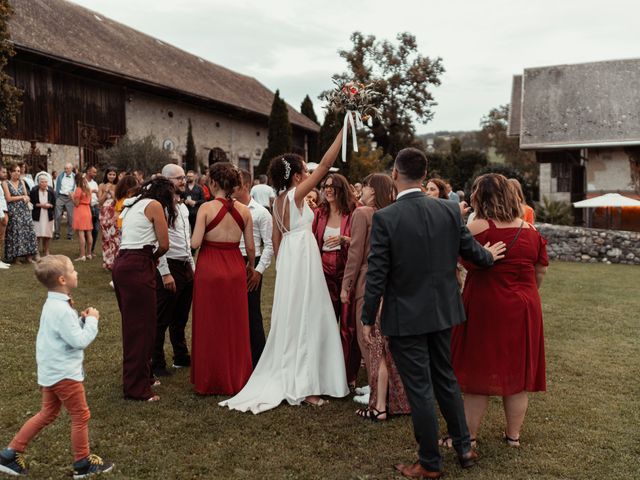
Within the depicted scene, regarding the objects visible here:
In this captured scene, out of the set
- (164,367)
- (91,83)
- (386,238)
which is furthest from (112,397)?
(91,83)

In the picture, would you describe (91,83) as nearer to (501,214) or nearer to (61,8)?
→ (61,8)

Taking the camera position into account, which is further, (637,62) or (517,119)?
(517,119)

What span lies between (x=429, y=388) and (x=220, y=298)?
92.1 inches

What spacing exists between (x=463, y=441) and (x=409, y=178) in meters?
1.77

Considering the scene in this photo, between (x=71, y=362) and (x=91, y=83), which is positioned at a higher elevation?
(x=91, y=83)

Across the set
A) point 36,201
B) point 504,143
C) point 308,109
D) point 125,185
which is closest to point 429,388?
point 125,185

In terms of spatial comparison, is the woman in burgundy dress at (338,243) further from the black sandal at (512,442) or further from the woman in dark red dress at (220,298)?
the black sandal at (512,442)

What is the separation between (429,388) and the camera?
12.2ft

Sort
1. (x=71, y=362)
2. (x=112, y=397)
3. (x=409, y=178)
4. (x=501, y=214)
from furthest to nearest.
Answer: (x=112, y=397), (x=501, y=214), (x=409, y=178), (x=71, y=362)

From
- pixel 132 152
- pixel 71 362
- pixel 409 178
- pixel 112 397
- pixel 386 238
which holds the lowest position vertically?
pixel 112 397

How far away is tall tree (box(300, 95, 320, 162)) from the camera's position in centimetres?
4197

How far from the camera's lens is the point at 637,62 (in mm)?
29312

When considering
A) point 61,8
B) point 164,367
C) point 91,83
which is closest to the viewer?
point 164,367

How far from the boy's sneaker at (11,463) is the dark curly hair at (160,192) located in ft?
7.39
